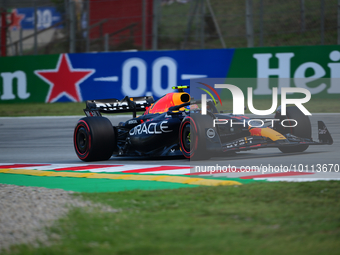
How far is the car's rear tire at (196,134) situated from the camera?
6.77m

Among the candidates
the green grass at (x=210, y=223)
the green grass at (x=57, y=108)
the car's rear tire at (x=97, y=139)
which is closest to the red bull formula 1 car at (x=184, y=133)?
the car's rear tire at (x=97, y=139)

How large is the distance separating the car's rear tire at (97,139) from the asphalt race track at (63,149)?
17cm

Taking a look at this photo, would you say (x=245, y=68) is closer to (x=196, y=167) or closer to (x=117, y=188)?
(x=196, y=167)

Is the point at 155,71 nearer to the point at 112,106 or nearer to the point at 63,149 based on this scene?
the point at 63,149

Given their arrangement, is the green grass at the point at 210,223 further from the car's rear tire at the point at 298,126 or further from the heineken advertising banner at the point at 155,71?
the heineken advertising banner at the point at 155,71

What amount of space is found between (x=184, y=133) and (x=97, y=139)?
158 centimetres

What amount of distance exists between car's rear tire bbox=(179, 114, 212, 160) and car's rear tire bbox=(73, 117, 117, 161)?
1.49 m

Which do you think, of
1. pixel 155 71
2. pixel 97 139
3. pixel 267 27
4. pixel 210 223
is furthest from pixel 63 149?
pixel 267 27

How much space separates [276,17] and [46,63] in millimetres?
8212

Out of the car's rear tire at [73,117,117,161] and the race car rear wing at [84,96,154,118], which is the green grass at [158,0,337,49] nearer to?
the race car rear wing at [84,96,154,118]

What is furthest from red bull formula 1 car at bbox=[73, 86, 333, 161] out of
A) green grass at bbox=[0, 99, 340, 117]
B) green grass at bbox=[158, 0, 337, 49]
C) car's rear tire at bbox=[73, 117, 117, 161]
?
green grass at bbox=[158, 0, 337, 49]

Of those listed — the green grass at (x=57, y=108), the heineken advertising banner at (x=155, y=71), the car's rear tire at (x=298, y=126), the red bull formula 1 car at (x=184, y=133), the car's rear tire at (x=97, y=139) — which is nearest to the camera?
the red bull formula 1 car at (x=184, y=133)

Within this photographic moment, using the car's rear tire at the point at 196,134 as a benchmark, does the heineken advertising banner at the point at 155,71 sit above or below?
above

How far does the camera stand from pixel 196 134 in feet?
22.2
